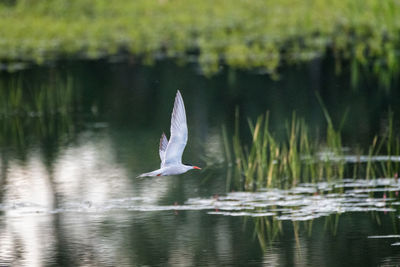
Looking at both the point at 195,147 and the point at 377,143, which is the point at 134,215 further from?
the point at 377,143

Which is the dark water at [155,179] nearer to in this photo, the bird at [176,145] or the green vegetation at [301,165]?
the green vegetation at [301,165]

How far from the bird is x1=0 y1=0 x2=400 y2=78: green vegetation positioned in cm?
768

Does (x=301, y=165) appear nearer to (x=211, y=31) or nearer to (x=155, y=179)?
(x=155, y=179)

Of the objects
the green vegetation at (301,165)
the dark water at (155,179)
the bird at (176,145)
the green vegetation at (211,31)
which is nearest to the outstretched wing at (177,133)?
the bird at (176,145)

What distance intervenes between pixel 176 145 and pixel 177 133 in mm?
128

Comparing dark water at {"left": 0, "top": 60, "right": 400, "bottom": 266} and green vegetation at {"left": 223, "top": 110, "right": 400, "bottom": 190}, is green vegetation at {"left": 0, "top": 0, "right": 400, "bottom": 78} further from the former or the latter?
green vegetation at {"left": 223, "top": 110, "right": 400, "bottom": 190}

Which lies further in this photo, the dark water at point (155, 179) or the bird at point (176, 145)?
the dark water at point (155, 179)

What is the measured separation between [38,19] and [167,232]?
42.0 feet

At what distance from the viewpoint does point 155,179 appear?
9.15 metres

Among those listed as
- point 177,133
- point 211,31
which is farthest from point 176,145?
point 211,31

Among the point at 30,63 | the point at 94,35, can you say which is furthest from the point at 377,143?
the point at 94,35

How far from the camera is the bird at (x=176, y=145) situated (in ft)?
21.2

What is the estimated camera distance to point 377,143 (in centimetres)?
998

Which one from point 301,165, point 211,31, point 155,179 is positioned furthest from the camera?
point 211,31
